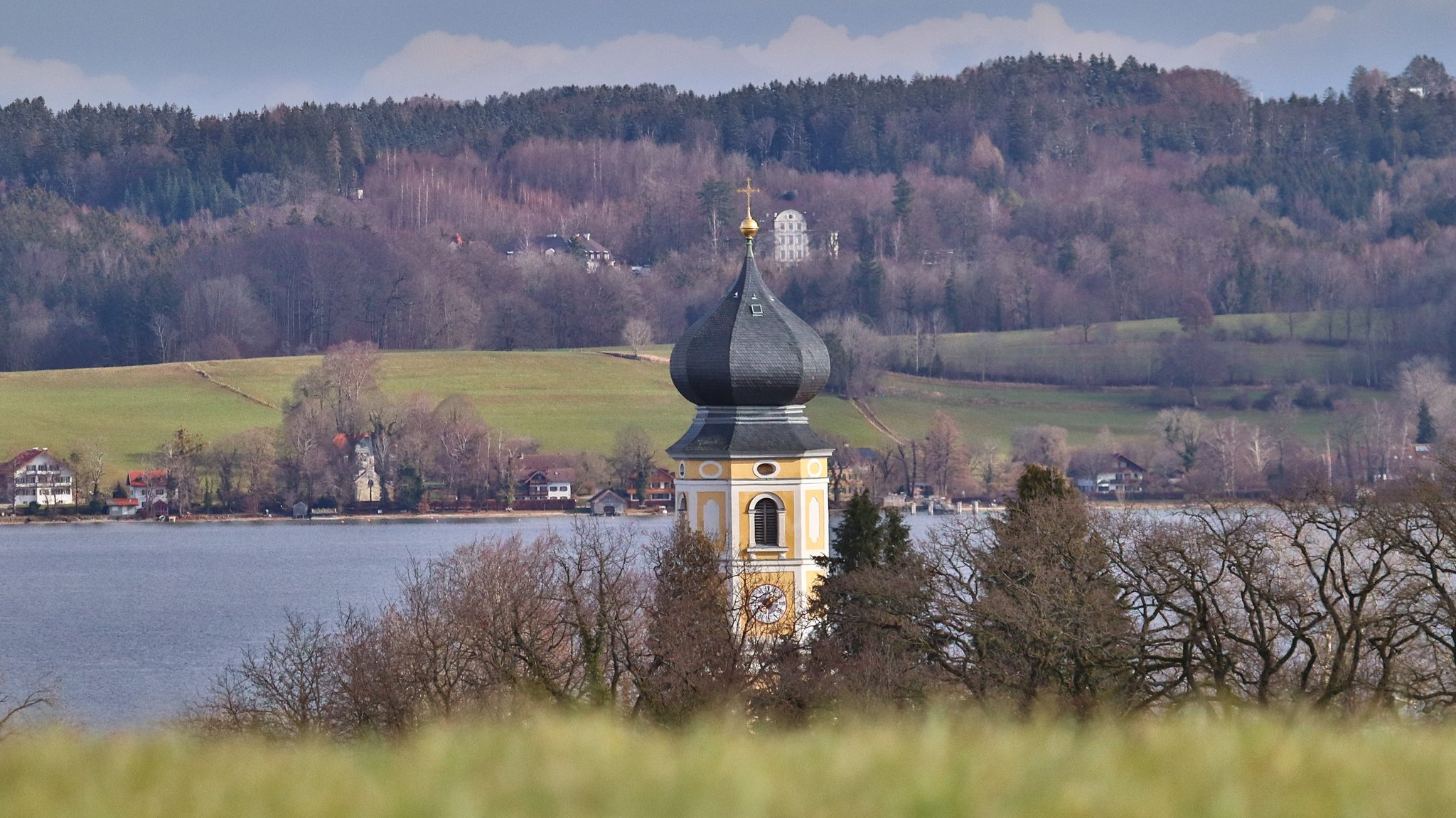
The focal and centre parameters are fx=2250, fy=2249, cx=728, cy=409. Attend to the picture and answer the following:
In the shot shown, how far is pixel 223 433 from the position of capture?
12444 centimetres

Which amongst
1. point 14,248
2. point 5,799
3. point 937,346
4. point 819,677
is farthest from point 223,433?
point 5,799

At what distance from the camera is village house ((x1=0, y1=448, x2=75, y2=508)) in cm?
11900

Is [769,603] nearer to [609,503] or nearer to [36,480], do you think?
[609,503]

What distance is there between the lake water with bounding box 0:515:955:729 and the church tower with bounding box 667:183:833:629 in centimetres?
952

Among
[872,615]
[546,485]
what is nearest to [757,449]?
[872,615]

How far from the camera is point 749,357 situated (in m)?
40.9

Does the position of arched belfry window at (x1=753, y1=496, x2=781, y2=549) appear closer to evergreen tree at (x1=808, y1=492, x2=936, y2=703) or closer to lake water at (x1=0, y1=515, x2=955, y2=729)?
evergreen tree at (x1=808, y1=492, x2=936, y2=703)

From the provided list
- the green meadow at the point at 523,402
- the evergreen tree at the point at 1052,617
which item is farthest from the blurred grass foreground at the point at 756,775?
the green meadow at the point at 523,402

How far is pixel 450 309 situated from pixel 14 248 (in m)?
39.4

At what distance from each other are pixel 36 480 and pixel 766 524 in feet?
291

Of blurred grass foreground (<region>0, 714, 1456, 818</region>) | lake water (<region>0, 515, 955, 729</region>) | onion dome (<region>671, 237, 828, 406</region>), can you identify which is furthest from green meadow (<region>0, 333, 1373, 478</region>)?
blurred grass foreground (<region>0, 714, 1456, 818</region>)

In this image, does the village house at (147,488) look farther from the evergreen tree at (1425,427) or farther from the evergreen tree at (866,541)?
the evergreen tree at (866,541)

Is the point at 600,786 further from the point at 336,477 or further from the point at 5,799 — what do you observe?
the point at 336,477

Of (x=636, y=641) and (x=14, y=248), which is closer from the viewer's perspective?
(x=636, y=641)
